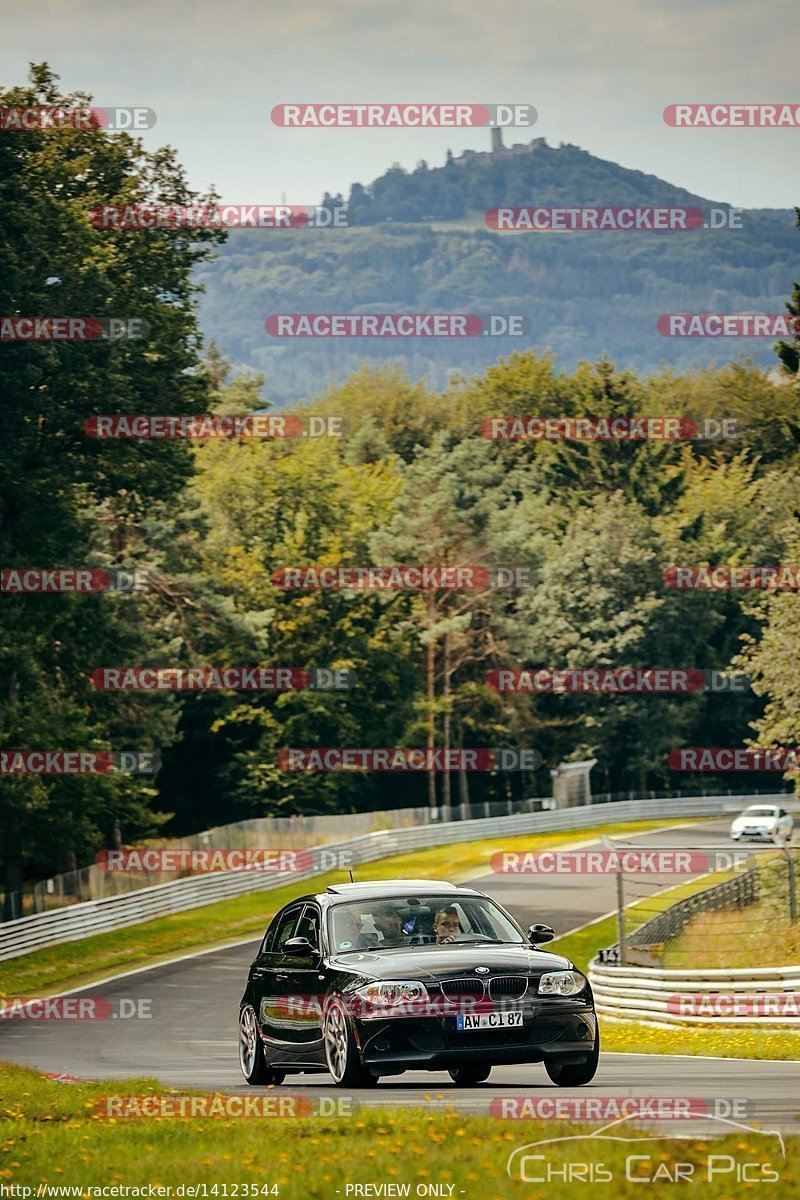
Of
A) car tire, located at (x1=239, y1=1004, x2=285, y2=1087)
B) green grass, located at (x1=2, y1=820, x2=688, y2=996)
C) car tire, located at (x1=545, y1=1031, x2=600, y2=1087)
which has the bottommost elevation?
green grass, located at (x1=2, y1=820, x2=688, y2=996)

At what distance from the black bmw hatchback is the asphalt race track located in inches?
10.7

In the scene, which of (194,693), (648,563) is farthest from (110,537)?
(648,563)

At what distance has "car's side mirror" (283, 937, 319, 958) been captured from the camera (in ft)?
46.5

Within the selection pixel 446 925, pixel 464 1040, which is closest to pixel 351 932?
pixel 446 925

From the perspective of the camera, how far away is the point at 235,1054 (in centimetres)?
2291

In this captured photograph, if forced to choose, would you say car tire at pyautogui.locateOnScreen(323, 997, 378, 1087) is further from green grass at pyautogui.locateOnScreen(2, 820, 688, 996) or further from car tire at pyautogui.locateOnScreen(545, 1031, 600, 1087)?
green grass at pyautogui.locateOnScreen(2, 820, 688, 996)

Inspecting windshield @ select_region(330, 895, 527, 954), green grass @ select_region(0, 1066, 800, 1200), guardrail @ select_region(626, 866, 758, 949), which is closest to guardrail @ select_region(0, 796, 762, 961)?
guardrail @ select_region(626, 866, 758, 949)

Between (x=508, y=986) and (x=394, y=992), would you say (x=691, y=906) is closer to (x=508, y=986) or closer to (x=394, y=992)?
(x=508, y=986)

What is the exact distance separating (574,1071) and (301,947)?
232 cm

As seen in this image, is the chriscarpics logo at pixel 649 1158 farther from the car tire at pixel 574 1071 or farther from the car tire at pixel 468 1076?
the car tire at pixel 468 1076

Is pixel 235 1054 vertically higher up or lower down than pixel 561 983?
lower down

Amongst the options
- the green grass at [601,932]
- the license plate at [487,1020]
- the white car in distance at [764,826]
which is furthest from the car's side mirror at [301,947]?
the white car in distance at [764,826]

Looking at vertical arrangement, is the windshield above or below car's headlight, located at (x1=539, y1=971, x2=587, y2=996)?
above

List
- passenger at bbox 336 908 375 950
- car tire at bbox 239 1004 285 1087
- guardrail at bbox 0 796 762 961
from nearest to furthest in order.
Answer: passenger at bbox 336 908 375 950 < car tire at bbox 239 1004 285 1087 < guardrail at bbox 0 796 762 961
